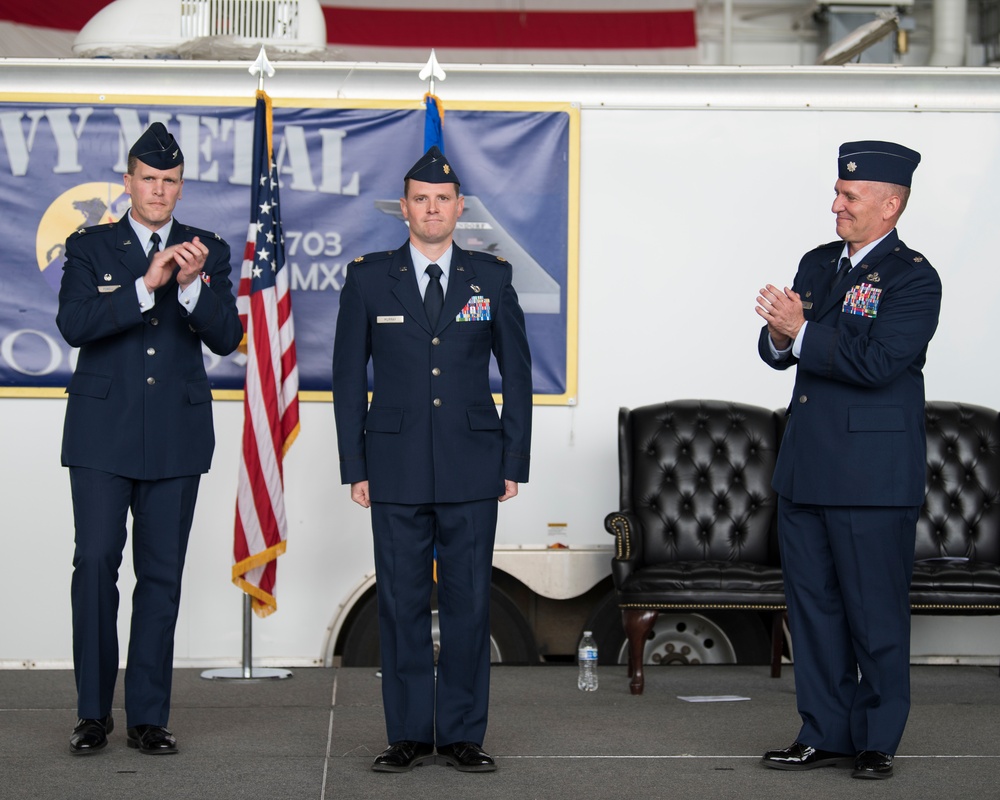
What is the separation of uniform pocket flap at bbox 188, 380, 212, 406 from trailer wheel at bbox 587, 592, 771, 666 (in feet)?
6.99

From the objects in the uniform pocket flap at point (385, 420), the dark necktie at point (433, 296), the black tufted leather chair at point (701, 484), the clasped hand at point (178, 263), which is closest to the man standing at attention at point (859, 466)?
the dark necktie at point (433, 296)

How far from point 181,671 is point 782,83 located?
3.47 metres

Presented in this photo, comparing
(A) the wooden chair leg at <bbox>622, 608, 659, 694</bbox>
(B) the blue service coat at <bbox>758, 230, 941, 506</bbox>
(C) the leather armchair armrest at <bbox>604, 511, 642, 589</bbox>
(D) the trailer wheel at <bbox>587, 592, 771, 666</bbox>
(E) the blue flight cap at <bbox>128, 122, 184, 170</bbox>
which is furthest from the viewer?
(D) the trailer wheel at <bbox>587, 592, 771, 666</bbox>

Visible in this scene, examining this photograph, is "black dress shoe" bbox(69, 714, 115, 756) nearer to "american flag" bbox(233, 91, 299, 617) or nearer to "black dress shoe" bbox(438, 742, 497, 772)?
"black dress shoe" bbox(438, 742, 497, 772)

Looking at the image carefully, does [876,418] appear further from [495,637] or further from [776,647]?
[495,637]

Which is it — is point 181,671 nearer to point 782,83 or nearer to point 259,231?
point 259,231

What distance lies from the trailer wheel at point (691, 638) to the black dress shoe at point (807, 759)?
169 cm

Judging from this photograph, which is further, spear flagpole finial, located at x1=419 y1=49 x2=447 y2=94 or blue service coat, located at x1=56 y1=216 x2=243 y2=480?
spear flagpole finial, located at x1=419 y1=49 x2=447 y2=94

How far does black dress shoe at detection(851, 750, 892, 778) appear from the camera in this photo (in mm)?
3555

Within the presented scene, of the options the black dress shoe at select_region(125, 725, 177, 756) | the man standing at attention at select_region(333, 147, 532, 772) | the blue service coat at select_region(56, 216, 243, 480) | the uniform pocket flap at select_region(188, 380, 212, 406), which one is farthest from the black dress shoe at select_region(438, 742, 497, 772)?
the uniform pocket flap at select_region(188, 380, 212, 406)

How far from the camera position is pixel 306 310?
212 inches

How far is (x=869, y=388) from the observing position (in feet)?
11.8

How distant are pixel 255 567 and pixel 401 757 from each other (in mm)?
1583

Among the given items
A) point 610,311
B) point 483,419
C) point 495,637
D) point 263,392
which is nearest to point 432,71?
point 610,311
